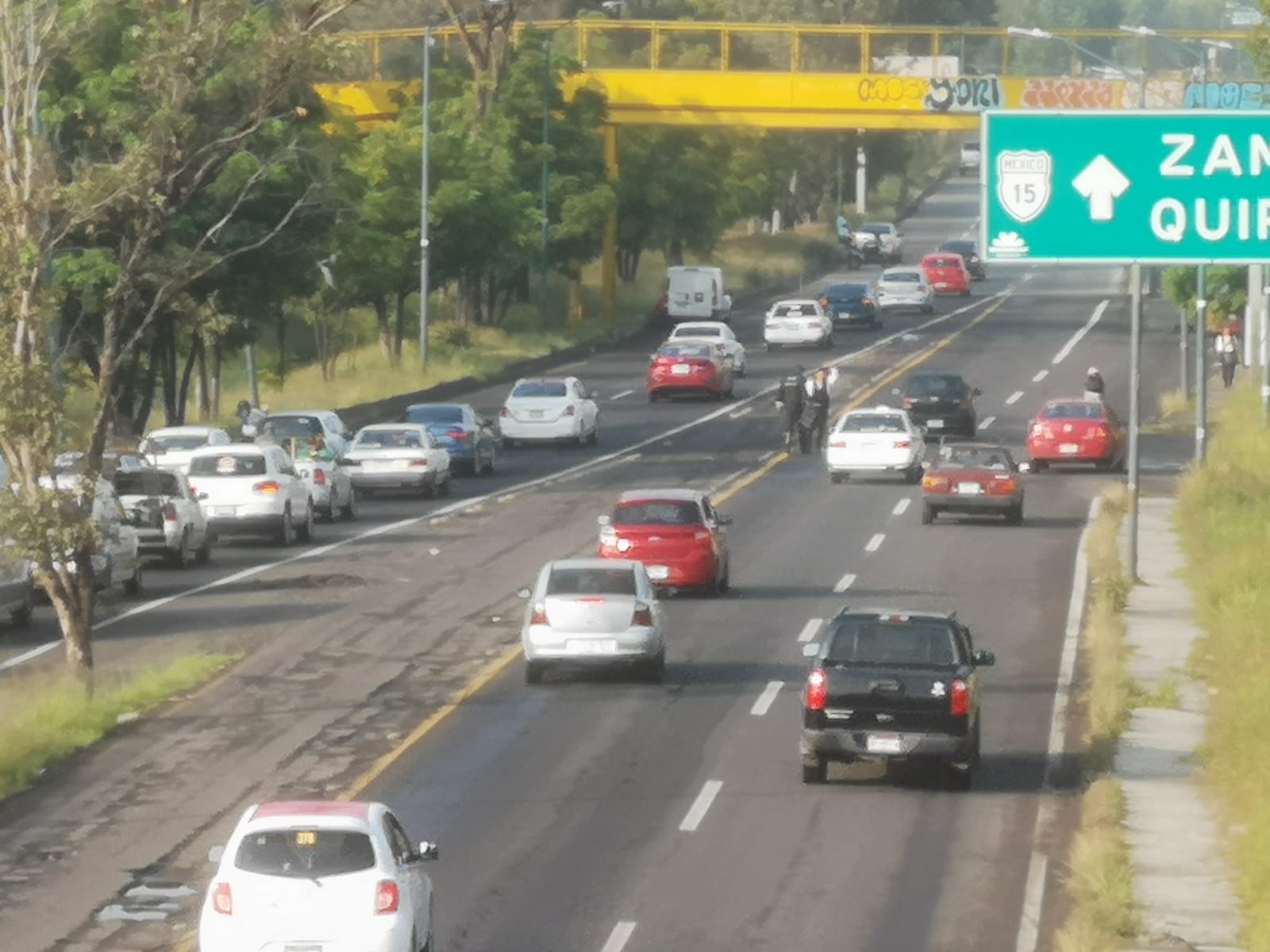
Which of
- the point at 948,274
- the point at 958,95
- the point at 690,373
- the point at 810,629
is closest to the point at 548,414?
the point at 690,373

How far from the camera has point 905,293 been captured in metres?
96.6

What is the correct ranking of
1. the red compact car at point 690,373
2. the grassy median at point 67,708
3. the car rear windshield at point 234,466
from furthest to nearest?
the red compact car at point 690,373 → the car rear windshield at point 234,466 → the grassy median at point 67,708

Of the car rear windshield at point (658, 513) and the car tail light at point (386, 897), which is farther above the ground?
the car tail light at point (386, 897)

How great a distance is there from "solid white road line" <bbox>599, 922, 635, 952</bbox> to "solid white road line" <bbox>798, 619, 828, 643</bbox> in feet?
47.9

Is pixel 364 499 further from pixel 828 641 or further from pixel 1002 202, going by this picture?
pixel 828 641

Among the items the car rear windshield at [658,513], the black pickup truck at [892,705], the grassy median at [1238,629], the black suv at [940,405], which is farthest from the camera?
the black suv at [940,405]

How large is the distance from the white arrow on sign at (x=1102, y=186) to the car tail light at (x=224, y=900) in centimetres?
1693

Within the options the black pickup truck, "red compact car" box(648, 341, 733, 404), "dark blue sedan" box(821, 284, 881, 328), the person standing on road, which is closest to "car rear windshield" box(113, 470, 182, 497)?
the black pickup truck

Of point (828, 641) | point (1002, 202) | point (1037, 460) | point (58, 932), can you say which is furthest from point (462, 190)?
point (58, 932)

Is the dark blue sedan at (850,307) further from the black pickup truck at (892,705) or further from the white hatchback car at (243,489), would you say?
the black pickup truck at (892,705)

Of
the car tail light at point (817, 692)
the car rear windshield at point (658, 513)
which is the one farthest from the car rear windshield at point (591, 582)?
the car tail light at point (817, 692)

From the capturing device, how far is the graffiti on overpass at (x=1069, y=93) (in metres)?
64.6

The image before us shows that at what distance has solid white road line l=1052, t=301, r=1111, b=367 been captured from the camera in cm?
8062

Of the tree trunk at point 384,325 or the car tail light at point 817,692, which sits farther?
the tree trunk at point 384,325
